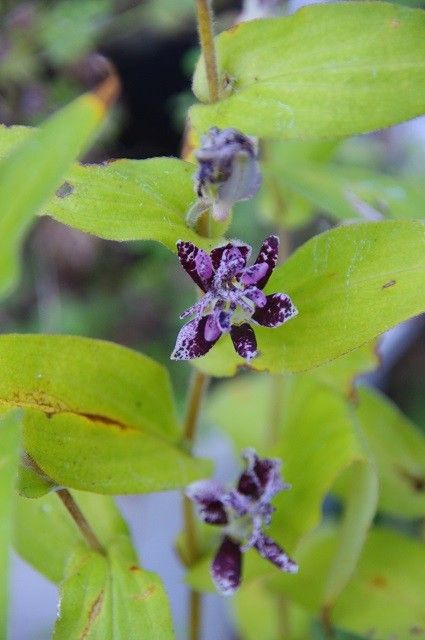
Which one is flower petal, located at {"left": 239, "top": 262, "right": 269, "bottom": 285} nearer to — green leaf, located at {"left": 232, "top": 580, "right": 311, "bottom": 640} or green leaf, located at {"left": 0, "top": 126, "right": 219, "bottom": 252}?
green leaf, located at {"left": 0, "top": 126, "right": 219, "bottom": 252}

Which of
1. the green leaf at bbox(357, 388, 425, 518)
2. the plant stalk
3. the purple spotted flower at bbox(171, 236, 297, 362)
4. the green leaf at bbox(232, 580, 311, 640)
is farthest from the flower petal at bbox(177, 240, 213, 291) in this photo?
the green leaf at bbox(232, 580, 311, 640)

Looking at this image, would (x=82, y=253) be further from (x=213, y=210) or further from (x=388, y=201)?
(x=213, y=210)

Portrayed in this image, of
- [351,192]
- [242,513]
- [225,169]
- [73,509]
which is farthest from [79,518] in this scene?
[351,192]

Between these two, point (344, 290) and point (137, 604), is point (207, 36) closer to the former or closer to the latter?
point (344, 290)

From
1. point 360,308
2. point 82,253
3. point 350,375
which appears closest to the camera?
point 360,308

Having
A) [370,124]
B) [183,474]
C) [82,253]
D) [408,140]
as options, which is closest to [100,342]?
[183,474]

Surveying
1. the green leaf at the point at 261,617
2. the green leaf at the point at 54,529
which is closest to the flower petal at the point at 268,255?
the green leaf at the point at 54,529
